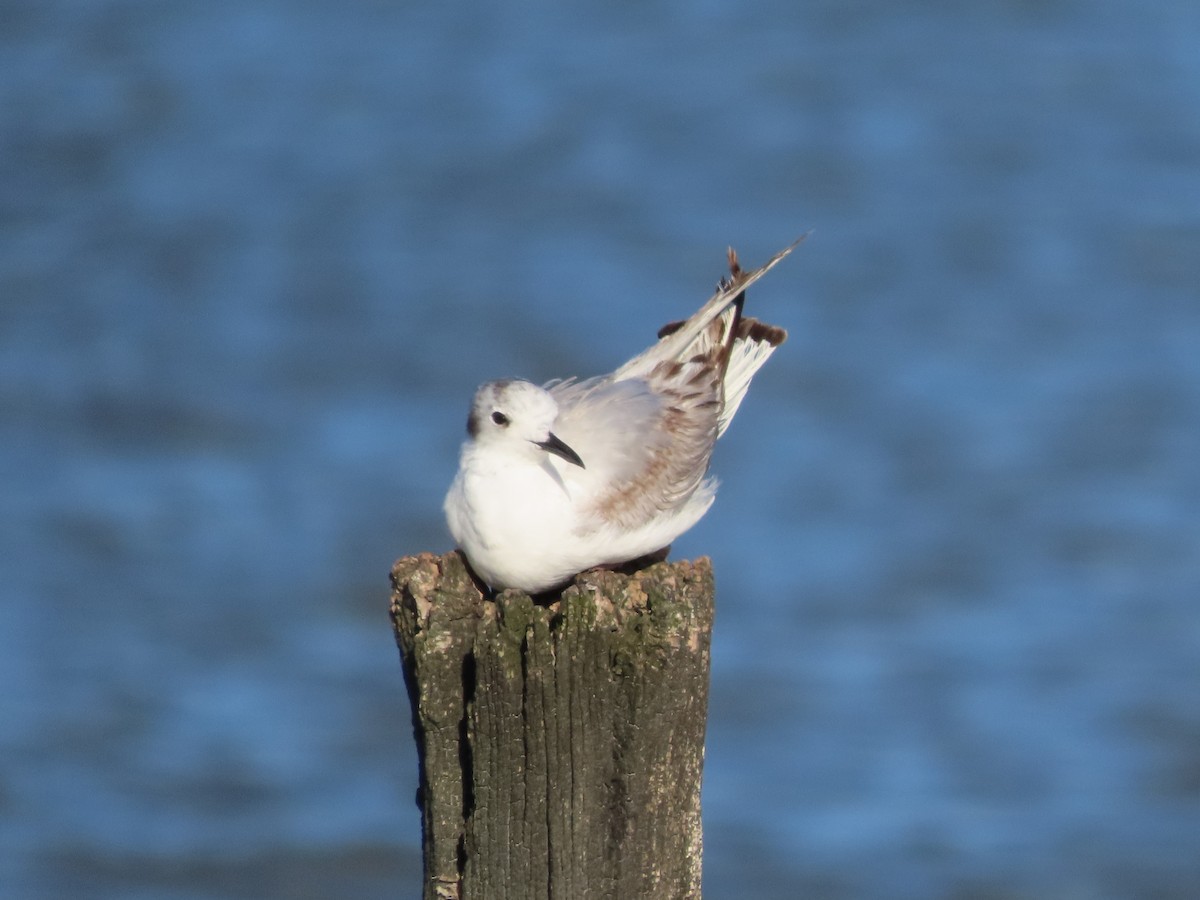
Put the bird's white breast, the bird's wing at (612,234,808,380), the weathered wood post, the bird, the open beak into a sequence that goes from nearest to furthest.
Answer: the weathered wood post
the bird's white breast
the bird
the open beak
the bird's wing at (612,234,808,380)

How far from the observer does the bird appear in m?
5.76

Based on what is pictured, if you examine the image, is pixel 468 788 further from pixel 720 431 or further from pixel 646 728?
pixel 720 431

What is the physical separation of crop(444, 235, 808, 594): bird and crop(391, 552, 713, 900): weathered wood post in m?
0.92

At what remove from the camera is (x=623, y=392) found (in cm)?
671

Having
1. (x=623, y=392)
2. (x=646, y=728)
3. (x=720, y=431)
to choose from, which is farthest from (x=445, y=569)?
(x=720, y=431)

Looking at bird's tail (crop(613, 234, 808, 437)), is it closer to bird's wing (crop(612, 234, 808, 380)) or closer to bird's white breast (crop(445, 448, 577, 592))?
bird's wing (crop(612, 234, 808, 380))

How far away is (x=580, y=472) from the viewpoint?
6191mm

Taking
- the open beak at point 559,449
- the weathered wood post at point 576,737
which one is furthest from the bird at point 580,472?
the weathered wood post at point 576,737

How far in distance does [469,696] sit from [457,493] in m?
1.39

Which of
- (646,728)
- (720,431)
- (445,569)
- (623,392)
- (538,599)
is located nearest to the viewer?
(646,728)

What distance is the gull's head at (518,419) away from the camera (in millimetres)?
6109

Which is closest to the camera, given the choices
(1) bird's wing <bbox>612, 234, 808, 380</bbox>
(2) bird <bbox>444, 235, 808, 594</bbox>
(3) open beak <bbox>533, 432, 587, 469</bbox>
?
(2) bird <bbox>444, 235, 808, 594</bbox>

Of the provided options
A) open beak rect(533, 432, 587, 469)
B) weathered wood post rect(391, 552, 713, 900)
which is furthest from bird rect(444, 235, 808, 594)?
weathered wood post rect(391, 552, 713, 900)

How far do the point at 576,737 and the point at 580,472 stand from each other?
5.59 feet
